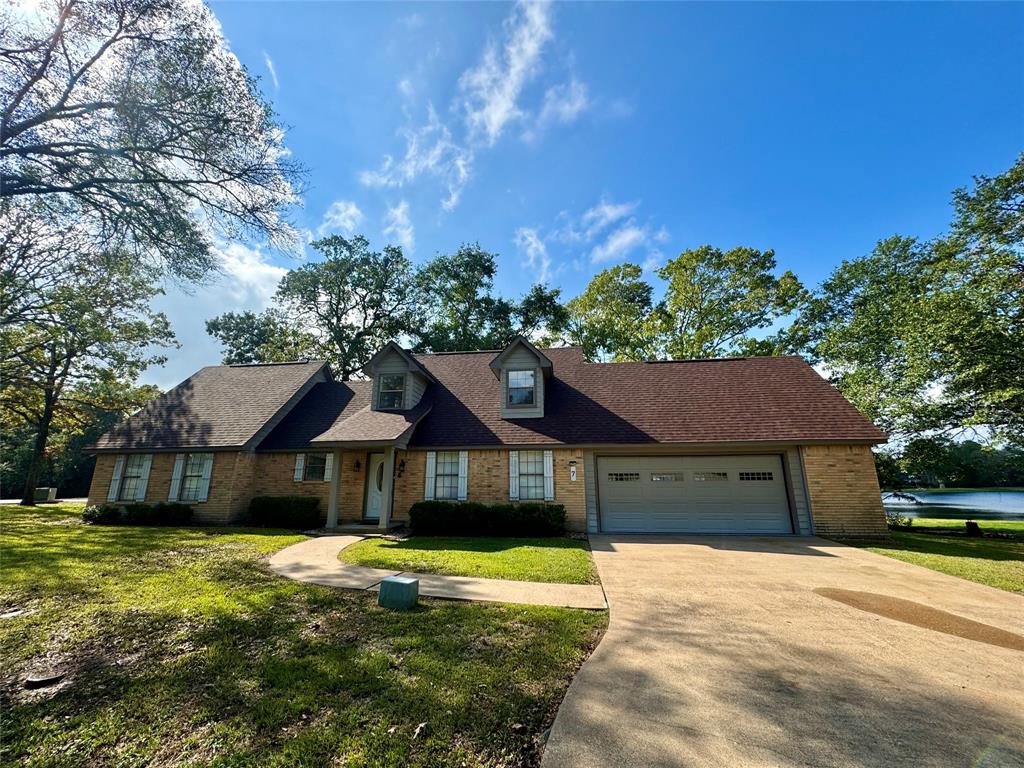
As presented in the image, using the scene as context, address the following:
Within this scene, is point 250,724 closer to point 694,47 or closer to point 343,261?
point 694,47

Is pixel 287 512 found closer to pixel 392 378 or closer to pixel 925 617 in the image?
pixel 392 378

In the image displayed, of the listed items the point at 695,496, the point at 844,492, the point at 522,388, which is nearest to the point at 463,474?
the point at 522,388

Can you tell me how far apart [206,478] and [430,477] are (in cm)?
816

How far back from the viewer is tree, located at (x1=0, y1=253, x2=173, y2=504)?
56.4 feet

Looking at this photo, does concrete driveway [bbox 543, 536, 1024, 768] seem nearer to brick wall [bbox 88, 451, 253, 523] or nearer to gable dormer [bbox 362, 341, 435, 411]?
gable dormer [bbox 362, 341, 435, 411]

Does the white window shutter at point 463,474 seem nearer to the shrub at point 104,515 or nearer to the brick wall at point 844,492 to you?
the brick wall at point 844,492

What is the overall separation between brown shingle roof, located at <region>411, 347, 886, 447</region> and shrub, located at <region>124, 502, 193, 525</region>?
820 centimetres

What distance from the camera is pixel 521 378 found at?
15023mm

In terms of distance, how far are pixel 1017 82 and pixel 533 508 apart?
17.0 m

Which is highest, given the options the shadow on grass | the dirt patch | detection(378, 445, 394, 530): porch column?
detection(378, 445, 394, 530): porch column

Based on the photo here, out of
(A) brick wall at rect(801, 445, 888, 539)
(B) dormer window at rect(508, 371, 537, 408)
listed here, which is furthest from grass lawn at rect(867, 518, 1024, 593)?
(B) dormer window at rect(508, 371, 537, 408)

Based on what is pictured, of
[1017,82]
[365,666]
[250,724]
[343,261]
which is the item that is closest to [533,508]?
[365,666]

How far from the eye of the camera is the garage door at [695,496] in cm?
1259

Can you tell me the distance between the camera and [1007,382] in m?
13.5
